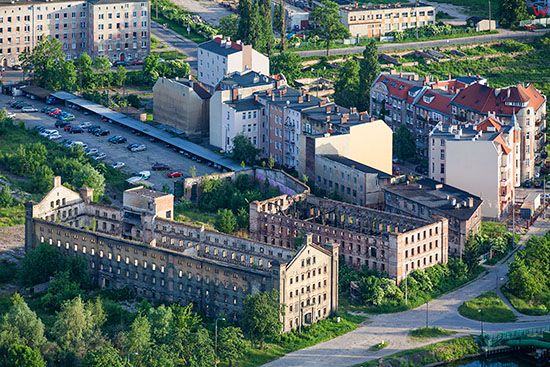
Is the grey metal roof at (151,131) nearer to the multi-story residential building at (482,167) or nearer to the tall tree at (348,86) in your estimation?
the tall tree at (348,86)

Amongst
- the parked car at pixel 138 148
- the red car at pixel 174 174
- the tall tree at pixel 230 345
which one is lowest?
the tall tree at pixel 230 345

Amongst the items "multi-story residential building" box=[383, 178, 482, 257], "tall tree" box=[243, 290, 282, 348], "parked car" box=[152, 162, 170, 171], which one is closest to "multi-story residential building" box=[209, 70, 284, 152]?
"parked car" box=[152, 162, 170, 171]

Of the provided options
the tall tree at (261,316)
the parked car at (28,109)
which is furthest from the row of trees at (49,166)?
the tall tree at (261,316)

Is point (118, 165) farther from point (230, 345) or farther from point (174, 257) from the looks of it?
point (230, 345)

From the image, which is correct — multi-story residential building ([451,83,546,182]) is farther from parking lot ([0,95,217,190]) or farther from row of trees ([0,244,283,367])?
row of trees ([0,244,283,367])

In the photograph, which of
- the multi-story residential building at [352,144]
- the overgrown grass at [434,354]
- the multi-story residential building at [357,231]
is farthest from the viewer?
the multi-story residential building at [352,144]

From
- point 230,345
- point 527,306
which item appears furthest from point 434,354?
point 230,345
